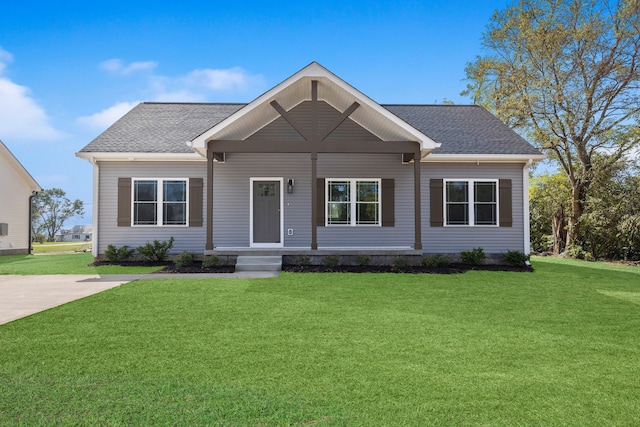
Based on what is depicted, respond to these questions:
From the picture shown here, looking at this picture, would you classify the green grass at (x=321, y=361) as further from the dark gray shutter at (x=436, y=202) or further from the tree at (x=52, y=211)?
the tree at (x=52, y=211)

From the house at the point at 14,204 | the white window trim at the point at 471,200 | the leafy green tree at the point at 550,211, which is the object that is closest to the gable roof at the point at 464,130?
the white window trim at the point at 471,200

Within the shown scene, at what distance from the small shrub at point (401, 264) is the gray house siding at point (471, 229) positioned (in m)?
1.99

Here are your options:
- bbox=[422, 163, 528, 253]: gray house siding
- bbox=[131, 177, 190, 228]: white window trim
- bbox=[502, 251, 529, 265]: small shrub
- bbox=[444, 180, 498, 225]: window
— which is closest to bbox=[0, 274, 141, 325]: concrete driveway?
bbox=[131, 177, 190, 228]: white window trim

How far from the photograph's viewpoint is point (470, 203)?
41.7ft

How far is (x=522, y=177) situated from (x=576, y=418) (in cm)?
1108

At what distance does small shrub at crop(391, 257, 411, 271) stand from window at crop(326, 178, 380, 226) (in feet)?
6.52

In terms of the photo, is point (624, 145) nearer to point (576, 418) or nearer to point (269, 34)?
point (269, 34)

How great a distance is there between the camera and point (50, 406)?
116 inches

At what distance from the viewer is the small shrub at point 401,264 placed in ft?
35.0

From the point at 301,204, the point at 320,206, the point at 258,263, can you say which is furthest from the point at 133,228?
the point at 320,206

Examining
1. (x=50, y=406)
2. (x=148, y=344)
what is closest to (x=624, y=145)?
(x=148, y=344)

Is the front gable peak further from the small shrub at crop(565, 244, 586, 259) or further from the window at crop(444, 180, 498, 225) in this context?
the small shrub at crop(565, 244, 586, 259)

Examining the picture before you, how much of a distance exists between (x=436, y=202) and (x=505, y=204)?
2.03m

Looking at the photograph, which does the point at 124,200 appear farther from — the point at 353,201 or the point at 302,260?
the point at 353,201
